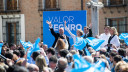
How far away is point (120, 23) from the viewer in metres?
20.0

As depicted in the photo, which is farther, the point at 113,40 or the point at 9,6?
the point at 9,6

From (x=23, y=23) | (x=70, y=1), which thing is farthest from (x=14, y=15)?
(x=70, y=1)

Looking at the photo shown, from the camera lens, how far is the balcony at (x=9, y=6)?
22.3 m

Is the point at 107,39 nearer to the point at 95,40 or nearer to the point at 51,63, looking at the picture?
the point at 95,40

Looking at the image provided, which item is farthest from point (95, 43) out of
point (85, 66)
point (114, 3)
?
point (114, 3)

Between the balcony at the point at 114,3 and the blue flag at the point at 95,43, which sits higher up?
the balcony at the point at 114,3

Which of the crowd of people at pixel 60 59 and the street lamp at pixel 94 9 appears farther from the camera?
the street lamp at pixel 94 9

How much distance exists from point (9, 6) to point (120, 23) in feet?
21.9

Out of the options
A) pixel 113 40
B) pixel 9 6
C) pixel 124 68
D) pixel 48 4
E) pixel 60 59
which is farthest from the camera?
pixel 9 6

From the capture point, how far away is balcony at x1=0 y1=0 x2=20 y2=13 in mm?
22297

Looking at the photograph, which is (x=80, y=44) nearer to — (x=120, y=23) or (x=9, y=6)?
(x=120, y=23)

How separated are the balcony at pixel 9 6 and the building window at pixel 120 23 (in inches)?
221

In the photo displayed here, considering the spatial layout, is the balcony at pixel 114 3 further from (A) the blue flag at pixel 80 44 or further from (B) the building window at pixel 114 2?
(A) the blue flag at pixel 80 44

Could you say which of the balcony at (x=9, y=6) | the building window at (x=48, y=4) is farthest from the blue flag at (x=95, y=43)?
the balcony at (x=9, y=6)
